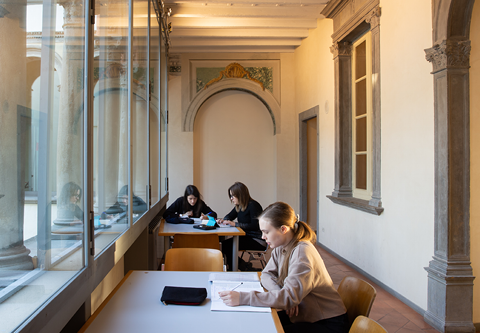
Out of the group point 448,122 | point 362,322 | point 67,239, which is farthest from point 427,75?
point 67,239

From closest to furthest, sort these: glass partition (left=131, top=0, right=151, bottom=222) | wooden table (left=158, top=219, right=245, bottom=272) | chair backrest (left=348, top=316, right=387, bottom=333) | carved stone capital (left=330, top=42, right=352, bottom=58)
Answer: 1. chair backrest (left=348, top=316, right=387, bottom=333)
2. glass partition (left=131, top=0, right=151, bottom=222)
3. wooden table (left=158, top=219, right=245, bottom=272)
4. carved stone capital (left=330, top=42, right=352, bottom=58)

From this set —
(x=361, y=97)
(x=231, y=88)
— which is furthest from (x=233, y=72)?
(x=361, y=97)

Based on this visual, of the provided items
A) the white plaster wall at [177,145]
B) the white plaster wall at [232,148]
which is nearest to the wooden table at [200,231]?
the white plaster wall at [177,145]

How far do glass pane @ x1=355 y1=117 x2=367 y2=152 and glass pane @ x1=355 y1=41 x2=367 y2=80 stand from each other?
2.15 ft

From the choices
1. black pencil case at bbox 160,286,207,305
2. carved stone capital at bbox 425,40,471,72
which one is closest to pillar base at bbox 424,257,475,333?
carved stone capital at bbox 425,40,471,72

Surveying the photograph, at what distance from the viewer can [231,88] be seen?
8.18 m

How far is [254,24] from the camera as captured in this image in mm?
6348

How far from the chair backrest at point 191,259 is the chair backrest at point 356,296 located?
0.93 m

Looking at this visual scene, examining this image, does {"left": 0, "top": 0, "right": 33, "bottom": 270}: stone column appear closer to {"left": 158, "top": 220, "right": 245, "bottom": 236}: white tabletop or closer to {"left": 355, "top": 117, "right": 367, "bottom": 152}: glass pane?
{"left": 158, "top": 220, "right": 245, "bottom": 236}: white tabletop

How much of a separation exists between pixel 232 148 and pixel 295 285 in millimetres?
6800

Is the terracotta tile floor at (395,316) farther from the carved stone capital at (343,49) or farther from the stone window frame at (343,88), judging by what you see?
the carved stone capital at (343,49)

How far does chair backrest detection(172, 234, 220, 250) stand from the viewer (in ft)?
11.9

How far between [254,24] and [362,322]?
5816mm

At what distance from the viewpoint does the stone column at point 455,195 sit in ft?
9.87
